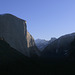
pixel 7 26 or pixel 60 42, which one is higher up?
Result: pixel 7 26

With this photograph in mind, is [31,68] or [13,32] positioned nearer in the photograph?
[31,68]

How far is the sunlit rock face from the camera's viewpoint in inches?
2686

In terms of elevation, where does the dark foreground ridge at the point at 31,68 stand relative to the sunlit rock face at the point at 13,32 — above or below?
below

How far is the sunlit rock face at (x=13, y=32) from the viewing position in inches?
2686

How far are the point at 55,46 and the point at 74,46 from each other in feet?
242

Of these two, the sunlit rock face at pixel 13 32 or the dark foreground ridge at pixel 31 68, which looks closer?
the dark foreground ridge at pixel 31 68

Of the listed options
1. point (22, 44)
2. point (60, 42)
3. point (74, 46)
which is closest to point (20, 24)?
point (22, 44)

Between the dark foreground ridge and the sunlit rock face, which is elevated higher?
the sunlit rock face

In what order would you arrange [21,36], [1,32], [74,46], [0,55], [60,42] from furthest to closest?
[60,42], [21,36], [1,32], [74,46], [0,55]

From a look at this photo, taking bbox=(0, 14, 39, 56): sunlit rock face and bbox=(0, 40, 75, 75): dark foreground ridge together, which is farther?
bbox=(0, 14, 39, 56): sunlit rock face

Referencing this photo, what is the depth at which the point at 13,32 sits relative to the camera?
242ft

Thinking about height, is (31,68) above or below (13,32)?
below

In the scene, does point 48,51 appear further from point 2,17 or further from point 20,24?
point 2,17

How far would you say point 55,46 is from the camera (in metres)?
128
